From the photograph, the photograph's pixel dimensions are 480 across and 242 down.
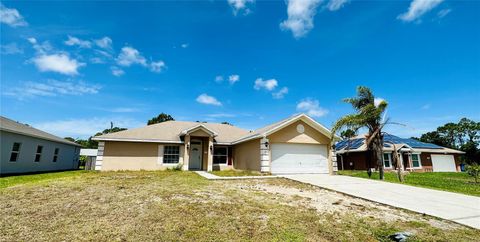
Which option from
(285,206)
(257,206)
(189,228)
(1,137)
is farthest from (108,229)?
(1,137)

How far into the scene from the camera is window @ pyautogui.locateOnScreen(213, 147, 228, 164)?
19.4 metres

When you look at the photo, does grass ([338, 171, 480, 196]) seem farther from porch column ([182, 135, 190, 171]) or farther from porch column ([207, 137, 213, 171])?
porch column ([182, 135, 190, 171])

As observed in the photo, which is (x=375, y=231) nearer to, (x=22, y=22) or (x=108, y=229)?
(x=108, y=229)

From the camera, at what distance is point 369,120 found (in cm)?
1316

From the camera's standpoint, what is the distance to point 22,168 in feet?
51.9

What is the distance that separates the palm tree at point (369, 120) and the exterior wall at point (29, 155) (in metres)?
20.5

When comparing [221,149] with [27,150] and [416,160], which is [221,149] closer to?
[27,150]

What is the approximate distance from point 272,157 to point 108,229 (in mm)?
11982

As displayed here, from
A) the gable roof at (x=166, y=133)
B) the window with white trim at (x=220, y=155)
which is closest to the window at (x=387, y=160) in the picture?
the gable roof at (x=166, y=133)

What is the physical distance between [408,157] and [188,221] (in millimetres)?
29711

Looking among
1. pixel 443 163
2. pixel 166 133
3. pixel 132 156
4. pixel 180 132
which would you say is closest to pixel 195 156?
pixel 180 132

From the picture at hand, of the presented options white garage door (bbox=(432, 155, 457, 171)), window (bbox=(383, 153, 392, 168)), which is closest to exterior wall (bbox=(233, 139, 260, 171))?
window (bbox=(383, 153, 392, 168))

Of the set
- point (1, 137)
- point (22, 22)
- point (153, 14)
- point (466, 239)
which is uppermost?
point (153, 14)

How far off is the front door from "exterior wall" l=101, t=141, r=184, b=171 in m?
1.32
